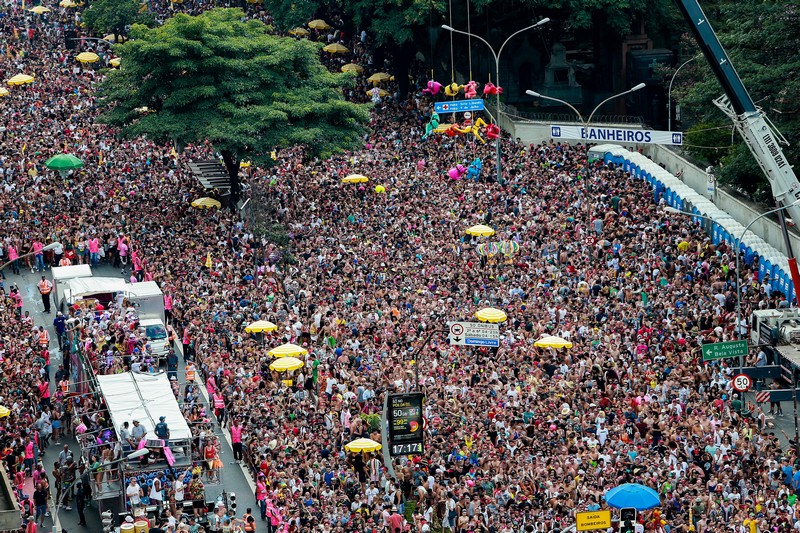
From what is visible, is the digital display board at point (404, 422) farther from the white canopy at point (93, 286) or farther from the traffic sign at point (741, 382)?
the white canopy at point (93, 286)

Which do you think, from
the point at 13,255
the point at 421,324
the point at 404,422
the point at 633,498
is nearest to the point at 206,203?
the point at 13,255

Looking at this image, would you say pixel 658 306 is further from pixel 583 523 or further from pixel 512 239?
pixel 583 523

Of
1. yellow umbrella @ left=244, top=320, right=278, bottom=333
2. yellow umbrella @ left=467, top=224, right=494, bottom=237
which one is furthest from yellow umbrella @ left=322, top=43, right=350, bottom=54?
yellow umbrella @ left=244, top=320, right=278, bottom=333

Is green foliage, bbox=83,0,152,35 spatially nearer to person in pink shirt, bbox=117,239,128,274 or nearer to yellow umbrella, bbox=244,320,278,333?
person in pink shirt, bbox=117,239,128,274

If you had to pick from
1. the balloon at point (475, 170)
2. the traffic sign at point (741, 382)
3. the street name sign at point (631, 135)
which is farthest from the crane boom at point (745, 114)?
the balloon at point (475, 170)

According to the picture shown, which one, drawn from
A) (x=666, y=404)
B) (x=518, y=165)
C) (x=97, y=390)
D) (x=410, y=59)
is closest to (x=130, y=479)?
(x=97, y=390)

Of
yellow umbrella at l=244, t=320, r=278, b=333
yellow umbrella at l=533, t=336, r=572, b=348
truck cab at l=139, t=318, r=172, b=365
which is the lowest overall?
yellow umbrella at l=533, t=336, r=572, b=348
